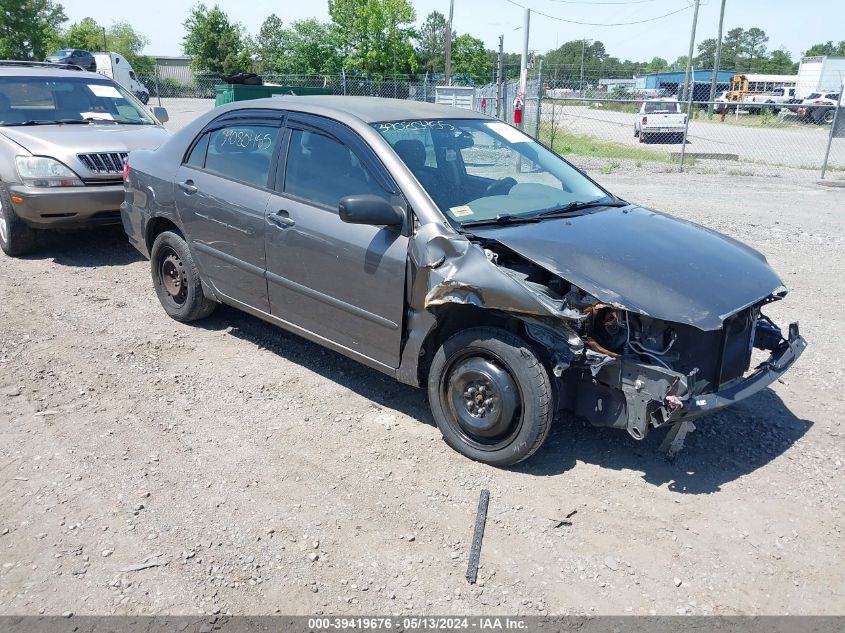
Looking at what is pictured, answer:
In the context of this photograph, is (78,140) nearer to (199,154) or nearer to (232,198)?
(199,154)

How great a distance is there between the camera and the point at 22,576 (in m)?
Answer: 2.98

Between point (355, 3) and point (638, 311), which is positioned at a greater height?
point (355, 3)

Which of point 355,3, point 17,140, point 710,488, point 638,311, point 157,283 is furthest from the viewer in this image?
point 355,3

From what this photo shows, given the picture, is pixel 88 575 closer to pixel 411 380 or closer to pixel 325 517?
pixel 325 517

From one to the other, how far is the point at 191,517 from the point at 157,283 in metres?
2.93

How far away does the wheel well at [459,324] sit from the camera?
3.65 m

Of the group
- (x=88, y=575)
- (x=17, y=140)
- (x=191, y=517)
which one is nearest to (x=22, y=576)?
(x=88, y=575)

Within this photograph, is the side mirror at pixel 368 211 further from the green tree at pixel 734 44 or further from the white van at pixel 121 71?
the green tree at pixel 734 44

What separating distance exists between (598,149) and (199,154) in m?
17.4

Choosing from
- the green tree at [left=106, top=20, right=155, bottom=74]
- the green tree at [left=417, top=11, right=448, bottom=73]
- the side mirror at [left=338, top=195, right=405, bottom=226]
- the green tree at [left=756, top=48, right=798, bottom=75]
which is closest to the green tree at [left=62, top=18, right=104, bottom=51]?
the green tree at [left=106, top=20, right=155, bottom=74]

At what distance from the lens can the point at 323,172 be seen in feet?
14.3

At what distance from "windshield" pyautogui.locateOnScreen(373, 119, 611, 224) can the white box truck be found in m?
44.4

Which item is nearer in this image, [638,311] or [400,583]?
[400,583]

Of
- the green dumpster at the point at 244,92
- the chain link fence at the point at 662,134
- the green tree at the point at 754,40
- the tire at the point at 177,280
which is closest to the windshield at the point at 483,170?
the tire at the point at 177,280
